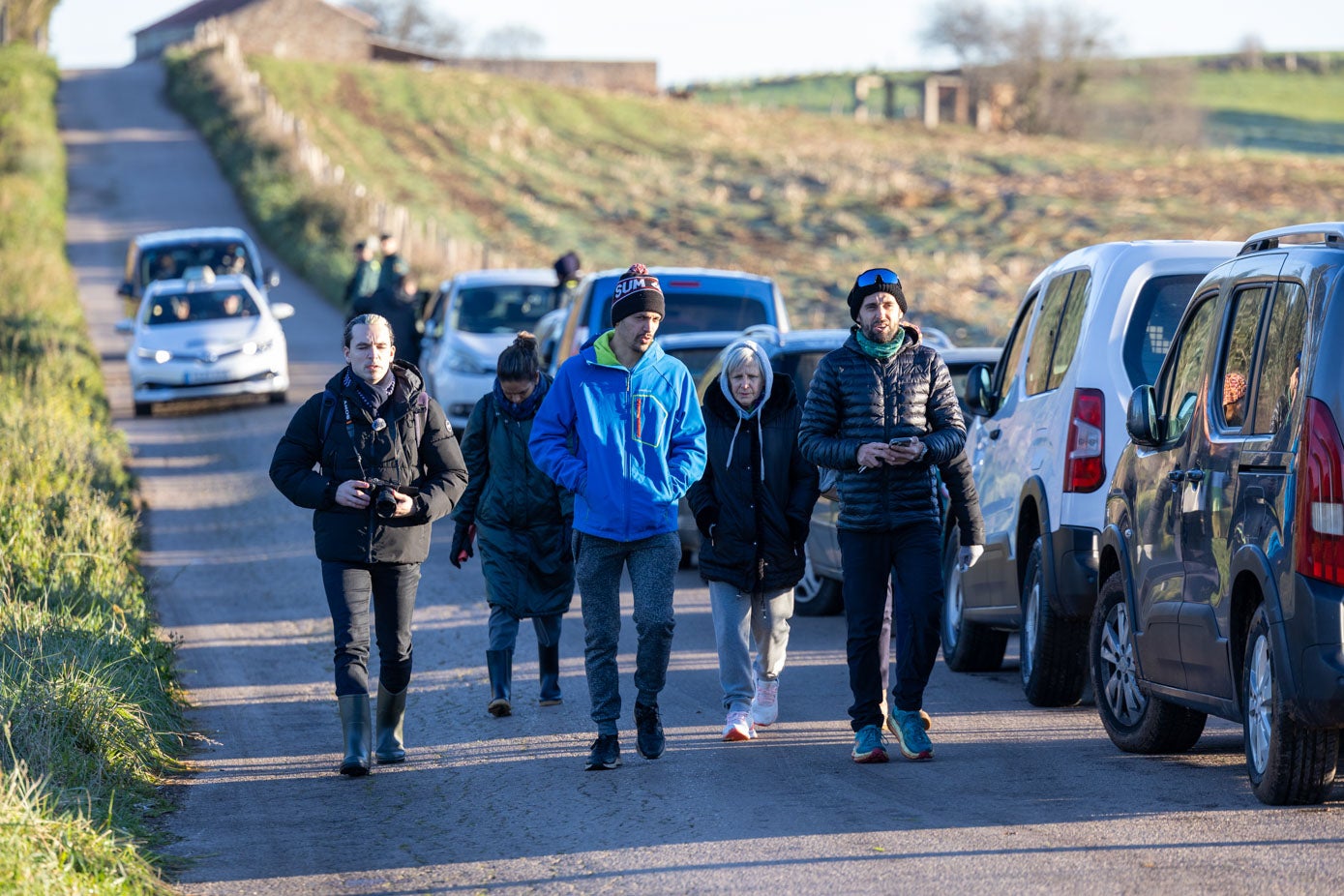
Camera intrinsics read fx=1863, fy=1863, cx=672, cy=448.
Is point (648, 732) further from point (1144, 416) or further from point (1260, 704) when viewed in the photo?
point (1260, 704)

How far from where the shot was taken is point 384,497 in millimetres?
7828

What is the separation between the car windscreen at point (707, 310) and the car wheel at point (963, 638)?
5.35 metres

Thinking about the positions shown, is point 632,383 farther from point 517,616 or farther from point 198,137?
point 198,137

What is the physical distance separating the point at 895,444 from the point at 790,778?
4.76 feet

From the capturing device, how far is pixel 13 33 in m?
76.2

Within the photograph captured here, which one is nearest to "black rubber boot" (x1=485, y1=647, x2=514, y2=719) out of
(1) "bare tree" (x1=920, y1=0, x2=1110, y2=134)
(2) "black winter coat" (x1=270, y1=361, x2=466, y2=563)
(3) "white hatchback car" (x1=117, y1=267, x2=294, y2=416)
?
(2) "black winter coat" (x1=270, y1=361, x2=466, y2=563)

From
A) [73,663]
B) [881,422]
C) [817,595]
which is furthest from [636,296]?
[817,595]

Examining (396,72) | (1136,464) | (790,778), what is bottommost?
(790,778)

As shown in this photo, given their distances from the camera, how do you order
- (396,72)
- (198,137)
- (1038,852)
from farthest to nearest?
(396,72), (198,137), (1038,852)

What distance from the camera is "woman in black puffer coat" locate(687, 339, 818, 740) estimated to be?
8.50 metres

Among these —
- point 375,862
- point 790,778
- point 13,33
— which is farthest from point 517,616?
point 13,33

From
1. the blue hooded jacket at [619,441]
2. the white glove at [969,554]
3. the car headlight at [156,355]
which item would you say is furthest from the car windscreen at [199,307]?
the white glove at [969,554]

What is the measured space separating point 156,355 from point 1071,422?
16.5m

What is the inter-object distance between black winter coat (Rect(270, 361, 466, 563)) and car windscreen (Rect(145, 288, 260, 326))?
647 inches
